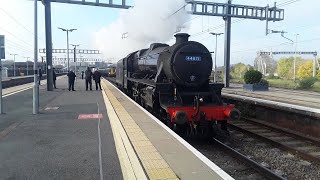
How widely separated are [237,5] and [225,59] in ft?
18.6

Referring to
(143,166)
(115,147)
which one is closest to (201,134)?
(115,147)

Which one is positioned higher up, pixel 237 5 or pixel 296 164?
pixel 237 5

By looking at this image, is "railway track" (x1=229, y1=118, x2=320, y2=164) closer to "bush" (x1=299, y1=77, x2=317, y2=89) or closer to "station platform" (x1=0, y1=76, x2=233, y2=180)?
"station platform" (x1=0, y1=76, x2=233, y2=180)

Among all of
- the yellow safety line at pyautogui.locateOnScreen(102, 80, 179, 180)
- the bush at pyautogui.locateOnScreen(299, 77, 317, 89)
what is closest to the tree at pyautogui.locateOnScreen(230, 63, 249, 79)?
the bush at pyautogui.locateOnScreen(299, 77, 317, 89)

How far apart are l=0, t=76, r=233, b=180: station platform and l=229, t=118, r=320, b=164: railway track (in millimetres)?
3764

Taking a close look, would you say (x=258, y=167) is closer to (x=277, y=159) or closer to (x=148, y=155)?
(x=277, y=159)

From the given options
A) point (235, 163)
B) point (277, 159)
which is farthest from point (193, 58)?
point (277, 159)

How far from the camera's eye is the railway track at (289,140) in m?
9.45

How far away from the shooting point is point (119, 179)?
17.9 ft

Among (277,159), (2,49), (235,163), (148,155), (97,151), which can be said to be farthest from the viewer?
(2,49)

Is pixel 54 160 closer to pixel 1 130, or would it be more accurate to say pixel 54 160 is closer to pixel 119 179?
pixel 119 179

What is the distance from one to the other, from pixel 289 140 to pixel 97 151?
6962 millimetres

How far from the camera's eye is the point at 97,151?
7168 mm

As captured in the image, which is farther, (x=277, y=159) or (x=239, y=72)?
(x=239, y=72)
